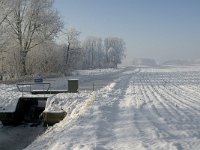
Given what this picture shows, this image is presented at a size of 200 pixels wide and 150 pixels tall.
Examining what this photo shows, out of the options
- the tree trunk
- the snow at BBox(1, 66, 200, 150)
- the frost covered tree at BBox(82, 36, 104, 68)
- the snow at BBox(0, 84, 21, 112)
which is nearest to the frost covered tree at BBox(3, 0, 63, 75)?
the tree trunk

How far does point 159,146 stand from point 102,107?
324 inches

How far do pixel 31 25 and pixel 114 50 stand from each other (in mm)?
125067

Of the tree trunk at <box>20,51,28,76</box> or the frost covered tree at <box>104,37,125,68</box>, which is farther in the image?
the frost covered tree at <box>104,37,125,68</box>

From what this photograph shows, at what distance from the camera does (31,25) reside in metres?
55.8

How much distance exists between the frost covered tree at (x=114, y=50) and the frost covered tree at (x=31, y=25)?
116551mm

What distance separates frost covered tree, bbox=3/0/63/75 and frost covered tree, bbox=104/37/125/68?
116551 mm

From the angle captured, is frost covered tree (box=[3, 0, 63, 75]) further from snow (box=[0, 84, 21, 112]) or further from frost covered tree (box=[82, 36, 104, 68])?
frost covered tree (box=[82, 36, 104, 68])

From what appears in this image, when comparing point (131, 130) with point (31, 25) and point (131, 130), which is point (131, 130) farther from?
point (31, 25)

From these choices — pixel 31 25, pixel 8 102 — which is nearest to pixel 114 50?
pixel 31 25

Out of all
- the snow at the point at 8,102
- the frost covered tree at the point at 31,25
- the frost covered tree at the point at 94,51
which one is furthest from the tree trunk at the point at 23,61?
the frost covered tree at the point at 94,51

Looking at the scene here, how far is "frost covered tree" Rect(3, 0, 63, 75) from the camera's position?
53812 mm

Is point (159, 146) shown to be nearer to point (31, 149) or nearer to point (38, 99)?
point (31, 149)

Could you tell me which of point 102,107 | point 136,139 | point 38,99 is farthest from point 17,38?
point 136,139

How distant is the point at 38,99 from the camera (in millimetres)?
26797
